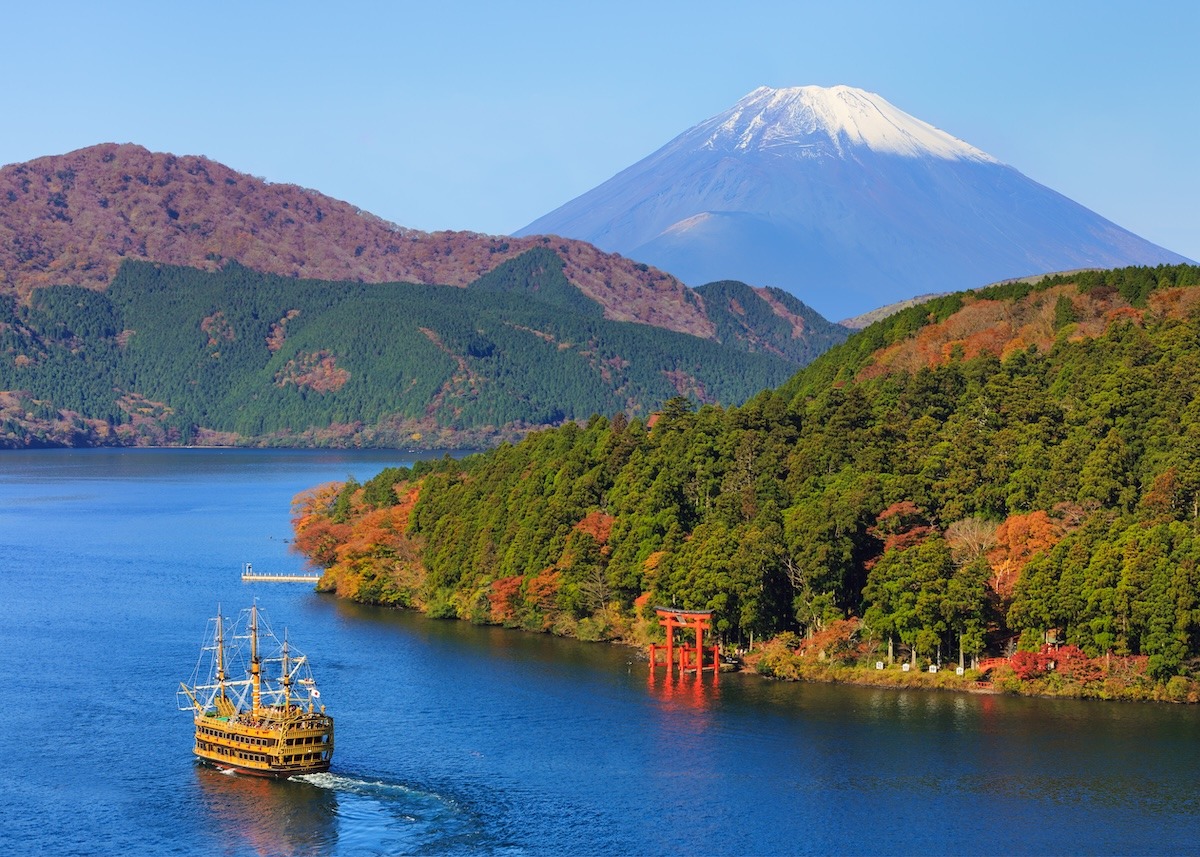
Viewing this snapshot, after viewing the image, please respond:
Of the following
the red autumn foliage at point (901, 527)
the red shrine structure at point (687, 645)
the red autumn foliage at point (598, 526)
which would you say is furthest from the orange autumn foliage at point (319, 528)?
the red autumn foliage at point (901, 527)

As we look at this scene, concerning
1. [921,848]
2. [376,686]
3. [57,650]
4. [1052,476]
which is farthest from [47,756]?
[1052,476]

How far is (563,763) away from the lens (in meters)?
55.8

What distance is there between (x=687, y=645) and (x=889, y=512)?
10.9 m

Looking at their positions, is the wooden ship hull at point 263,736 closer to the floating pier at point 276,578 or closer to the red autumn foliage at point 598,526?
the red autumn foliage at point 598,526

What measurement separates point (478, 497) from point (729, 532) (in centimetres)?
2217

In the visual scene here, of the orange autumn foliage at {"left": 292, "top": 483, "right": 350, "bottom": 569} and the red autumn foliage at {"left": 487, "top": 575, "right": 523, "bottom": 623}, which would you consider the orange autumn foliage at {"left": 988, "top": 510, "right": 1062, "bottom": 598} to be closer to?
the red autumn foliage at {"left": 487, "top": 575, "right": 523, "bottom": 623}

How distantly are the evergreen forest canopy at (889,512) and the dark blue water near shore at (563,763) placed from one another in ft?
11.7

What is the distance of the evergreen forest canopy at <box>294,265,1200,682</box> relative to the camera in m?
66.1

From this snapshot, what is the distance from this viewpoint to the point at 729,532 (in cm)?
7438

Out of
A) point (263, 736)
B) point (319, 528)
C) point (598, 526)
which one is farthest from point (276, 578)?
point (263, 736)

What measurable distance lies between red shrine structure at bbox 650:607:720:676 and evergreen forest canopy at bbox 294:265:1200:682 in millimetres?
862

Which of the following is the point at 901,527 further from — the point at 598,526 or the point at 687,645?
the point at 598,526

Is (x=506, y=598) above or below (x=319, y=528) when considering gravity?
below

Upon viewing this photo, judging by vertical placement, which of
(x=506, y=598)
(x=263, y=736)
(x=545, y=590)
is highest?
(x=545, y=590)
